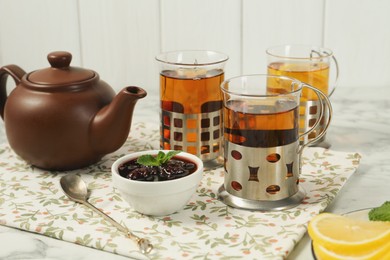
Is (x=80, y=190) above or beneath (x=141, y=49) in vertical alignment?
beneath

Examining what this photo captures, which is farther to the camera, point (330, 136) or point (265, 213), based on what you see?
point (330, 136)

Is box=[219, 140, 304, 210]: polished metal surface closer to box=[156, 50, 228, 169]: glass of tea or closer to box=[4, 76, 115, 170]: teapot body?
box=[156, 50, 228, 169]: glass of tea

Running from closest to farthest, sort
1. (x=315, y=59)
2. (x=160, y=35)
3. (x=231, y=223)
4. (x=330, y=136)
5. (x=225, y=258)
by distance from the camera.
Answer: (x=225, y=258), (x=231, y=223), (x=315, y=59), (x=330, y=136), (x=160, y=35)

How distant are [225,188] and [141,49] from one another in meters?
0.85

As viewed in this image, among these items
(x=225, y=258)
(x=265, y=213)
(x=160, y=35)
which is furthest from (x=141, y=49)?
(x=225, y=258)

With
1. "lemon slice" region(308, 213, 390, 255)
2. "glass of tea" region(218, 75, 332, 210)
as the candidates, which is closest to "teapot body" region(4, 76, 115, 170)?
"glass of tea" region(218, 75, 332, 210)

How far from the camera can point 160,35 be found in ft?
6.19

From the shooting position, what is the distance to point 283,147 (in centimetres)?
110

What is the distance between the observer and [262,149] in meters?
1.09

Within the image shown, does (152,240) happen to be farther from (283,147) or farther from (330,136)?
(330,136)

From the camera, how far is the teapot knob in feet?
4.10

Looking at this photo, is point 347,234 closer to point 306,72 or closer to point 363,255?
point 363,255

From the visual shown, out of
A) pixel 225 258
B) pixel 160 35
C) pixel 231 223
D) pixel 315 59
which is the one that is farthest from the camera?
pixel 160 35

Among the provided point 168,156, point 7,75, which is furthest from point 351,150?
point 7,75
